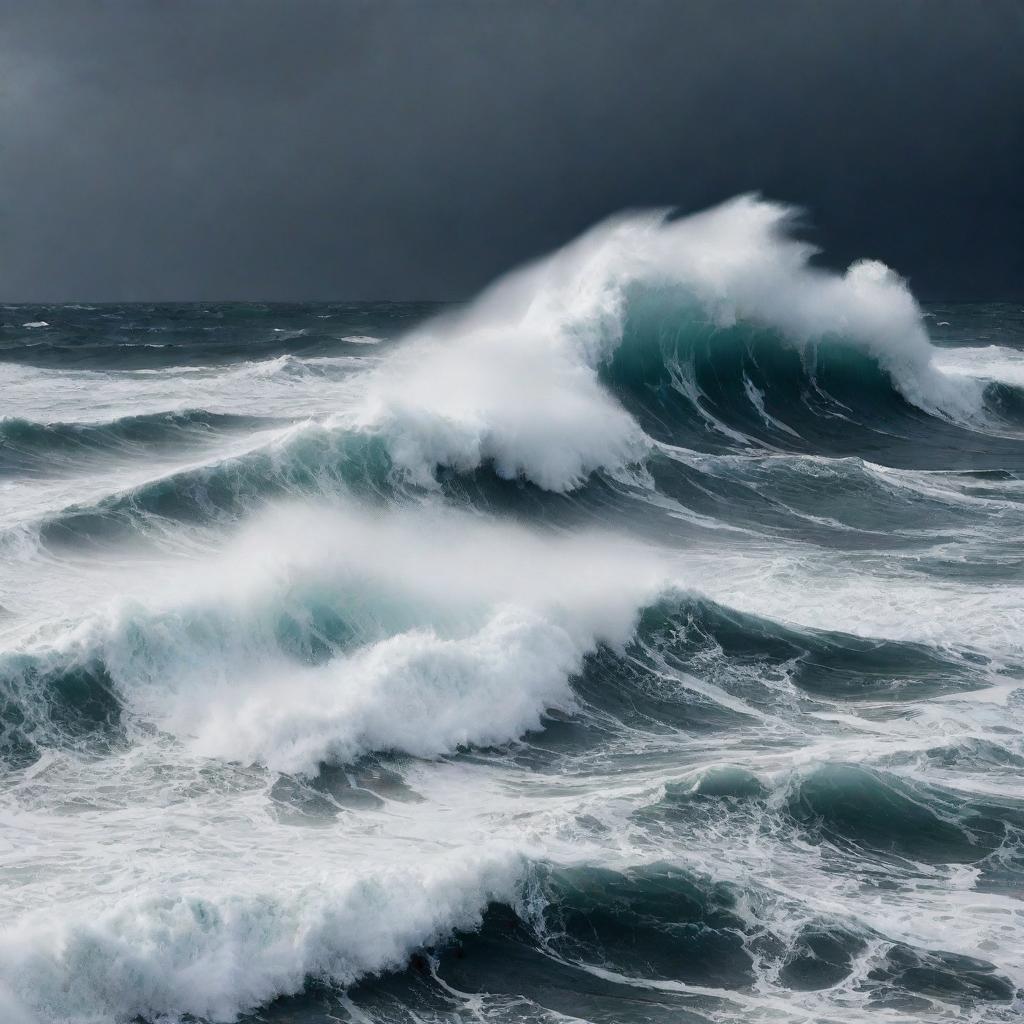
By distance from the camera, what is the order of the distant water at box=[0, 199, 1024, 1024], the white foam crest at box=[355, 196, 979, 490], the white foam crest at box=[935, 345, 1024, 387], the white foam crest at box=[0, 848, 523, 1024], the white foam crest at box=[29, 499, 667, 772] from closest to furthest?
the white foam crest at box=[0, 848, 523, 1024]
the distant water at box=[0, 199, 1024, 1024]
the white foam crest at box=[29, 499, 667, 772]
the white foam crest at box=[355, 196, 979, 490]
the white foam crest at box=[935, 345, 1024, 387]

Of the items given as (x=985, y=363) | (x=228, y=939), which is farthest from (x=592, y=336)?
(x=228, y=939)

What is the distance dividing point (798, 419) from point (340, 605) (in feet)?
53.2

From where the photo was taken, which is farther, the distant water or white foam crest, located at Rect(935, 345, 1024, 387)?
white foam crest, located at Rect(935, 345, 1024, 387)

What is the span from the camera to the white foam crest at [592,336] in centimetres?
1917

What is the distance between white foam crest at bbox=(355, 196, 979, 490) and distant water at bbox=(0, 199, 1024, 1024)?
0.39 feet

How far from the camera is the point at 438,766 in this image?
9984 mm

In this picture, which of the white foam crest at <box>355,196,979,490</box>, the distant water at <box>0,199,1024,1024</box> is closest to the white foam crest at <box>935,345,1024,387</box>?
the white foam crest at <box>355,196,979,490</box>

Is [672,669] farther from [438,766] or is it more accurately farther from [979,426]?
[979,426]

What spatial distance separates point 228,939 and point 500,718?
4104mm

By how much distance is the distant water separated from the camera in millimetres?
7176

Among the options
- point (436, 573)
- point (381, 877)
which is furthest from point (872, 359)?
point (381, 877)

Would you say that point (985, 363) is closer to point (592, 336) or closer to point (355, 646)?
point (592, 336)

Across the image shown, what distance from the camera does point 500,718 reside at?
35.4ft

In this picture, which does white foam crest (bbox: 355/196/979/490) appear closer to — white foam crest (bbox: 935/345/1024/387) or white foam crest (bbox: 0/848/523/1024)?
white foam crest (bbox: 935/345/1024/387)
